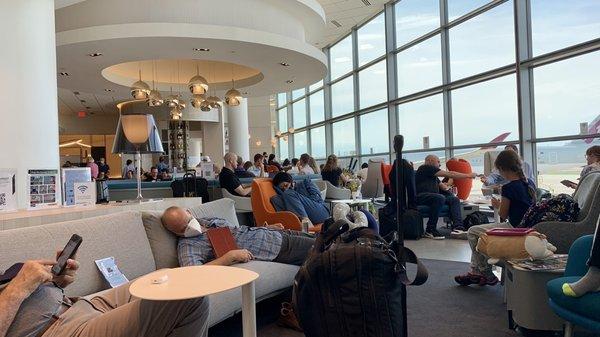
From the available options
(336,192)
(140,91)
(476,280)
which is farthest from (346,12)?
(476,280)

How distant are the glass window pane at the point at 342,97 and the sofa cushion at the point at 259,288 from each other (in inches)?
416

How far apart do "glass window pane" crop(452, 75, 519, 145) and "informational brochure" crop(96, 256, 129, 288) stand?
6849mm

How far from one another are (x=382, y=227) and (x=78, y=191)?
13.4 ft

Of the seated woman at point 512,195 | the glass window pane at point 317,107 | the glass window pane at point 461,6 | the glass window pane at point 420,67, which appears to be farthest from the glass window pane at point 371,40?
the seated woman at point 512,195

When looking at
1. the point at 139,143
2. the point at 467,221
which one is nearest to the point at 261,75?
the point at 467,221

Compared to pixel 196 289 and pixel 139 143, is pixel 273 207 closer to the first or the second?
pixel 139 143

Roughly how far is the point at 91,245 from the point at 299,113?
15357 millimetres

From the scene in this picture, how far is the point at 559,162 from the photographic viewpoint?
686 cm

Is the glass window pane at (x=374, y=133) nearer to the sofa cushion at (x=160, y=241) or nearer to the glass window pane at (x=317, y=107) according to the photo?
the glass window pane at (x=317, y=107)

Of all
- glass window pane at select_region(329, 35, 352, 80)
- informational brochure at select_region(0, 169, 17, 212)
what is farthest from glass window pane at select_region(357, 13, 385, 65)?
informational brochure at select_region(0, 169, 17, 212)

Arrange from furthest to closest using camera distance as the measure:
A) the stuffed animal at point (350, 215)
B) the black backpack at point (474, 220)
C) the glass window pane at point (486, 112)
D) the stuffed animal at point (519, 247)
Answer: the glass window pane at point (486, 112), the black backpack at point (474, 220), the stuffed animal at point (350, 215), the stuffed animal at point (519, 247)

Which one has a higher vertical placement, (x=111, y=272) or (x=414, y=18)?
(x=414, y=18)

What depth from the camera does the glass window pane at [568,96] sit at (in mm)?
6289

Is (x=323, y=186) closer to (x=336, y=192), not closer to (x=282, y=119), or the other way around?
(x=336, y=192)
